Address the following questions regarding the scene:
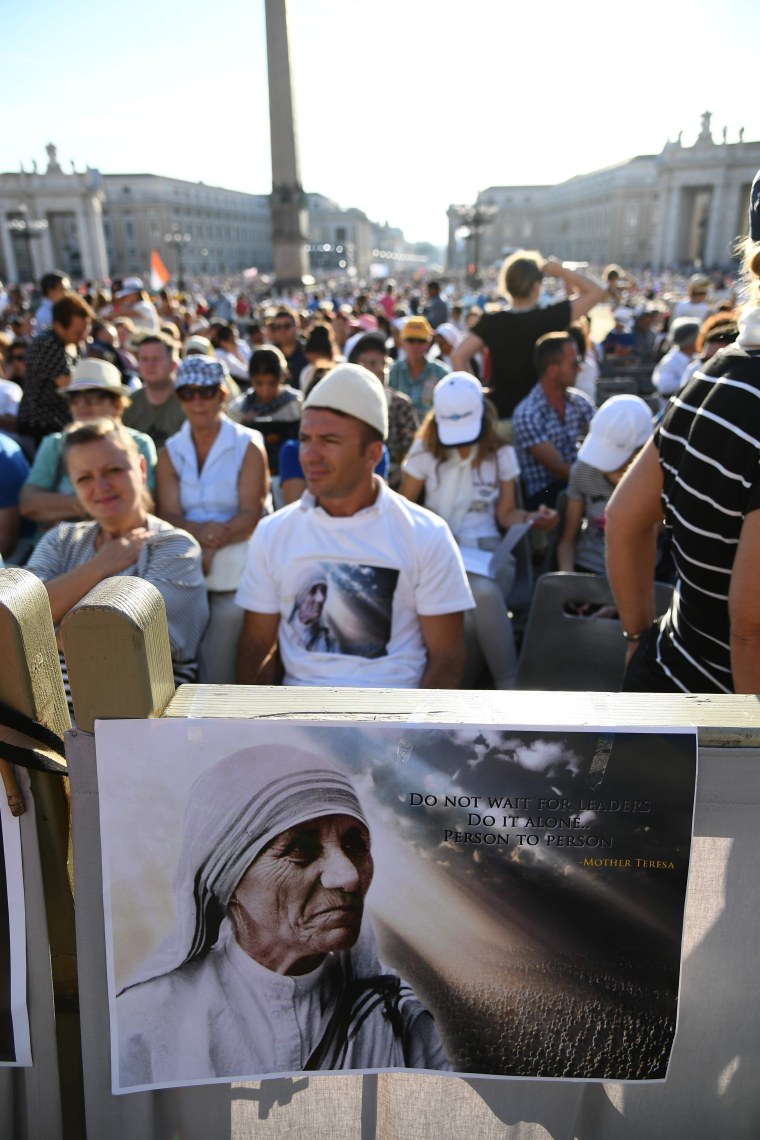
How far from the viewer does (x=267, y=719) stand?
89cm

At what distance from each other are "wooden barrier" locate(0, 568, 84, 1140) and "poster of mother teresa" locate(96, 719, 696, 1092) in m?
0.12

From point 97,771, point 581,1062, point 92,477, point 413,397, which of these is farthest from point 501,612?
point 413,397

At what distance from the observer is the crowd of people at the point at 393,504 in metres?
1.54

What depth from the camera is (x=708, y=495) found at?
145 centimetres

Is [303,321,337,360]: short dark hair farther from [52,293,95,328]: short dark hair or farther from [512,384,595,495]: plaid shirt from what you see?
[512,384,595,495]: plaid shirt

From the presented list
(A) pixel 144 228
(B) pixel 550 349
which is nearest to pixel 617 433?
(B) pixel 550 349

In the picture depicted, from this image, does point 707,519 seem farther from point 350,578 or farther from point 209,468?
point 209,468

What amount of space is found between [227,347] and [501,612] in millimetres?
6705

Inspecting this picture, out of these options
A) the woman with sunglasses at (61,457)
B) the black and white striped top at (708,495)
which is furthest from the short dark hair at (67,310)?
the black and white striped top at (708,495)

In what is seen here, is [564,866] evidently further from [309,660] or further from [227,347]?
[227,347]

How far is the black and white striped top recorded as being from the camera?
138cm

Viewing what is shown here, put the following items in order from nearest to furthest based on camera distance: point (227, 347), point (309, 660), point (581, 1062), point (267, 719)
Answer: point (267, 719)
point (581, 1062)
point (309, 660)
point (227, 347)

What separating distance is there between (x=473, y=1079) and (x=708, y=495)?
1067 millimetres

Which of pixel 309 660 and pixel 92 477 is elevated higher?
pixel 92 477
